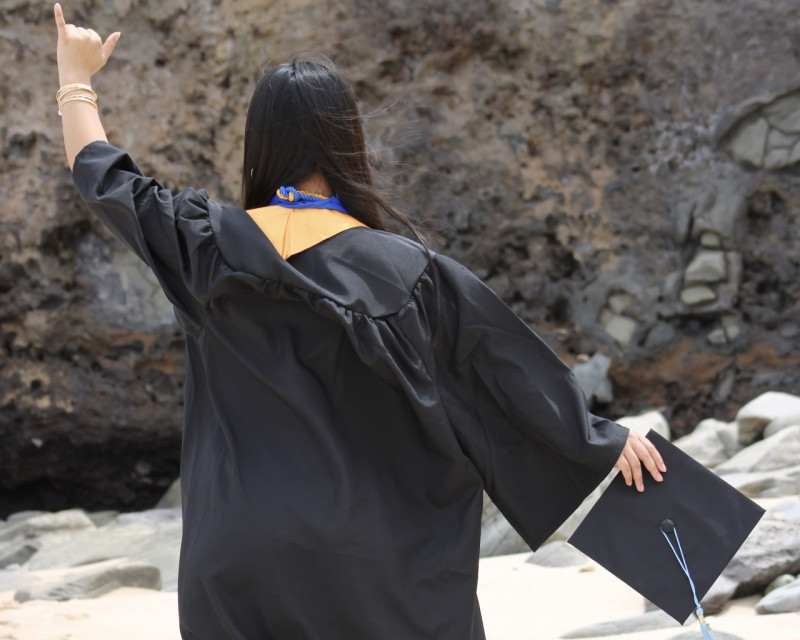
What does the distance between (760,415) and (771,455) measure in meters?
0.54

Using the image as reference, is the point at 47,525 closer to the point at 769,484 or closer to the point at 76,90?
the point at 769,484

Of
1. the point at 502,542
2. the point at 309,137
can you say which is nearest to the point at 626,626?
the point at 502,542

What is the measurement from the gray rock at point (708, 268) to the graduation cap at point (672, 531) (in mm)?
4208

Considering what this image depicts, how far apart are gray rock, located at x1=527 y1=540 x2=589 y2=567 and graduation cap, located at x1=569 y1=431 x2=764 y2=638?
5.66 ft

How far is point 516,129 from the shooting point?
620cm

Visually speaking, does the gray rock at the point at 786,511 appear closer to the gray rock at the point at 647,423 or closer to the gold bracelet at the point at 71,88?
the gray rock at the point at 647,423

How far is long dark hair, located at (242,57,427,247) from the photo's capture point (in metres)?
1.89

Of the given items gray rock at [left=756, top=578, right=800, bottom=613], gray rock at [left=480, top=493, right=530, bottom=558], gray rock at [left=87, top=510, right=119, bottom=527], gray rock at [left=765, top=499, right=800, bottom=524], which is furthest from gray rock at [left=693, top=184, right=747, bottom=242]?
gray rock at [left=87, top=510, right=119, bottom=527]

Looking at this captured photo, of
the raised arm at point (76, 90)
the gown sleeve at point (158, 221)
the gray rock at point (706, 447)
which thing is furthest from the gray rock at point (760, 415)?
the raised arm at point (76, 90)

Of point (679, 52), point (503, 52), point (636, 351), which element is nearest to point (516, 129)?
point (503, 52)

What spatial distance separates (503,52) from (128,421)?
3.10 m

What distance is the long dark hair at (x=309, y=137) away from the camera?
189 cm

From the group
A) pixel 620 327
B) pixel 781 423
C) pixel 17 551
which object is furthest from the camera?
pixel 620 327

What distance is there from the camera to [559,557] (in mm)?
3744
